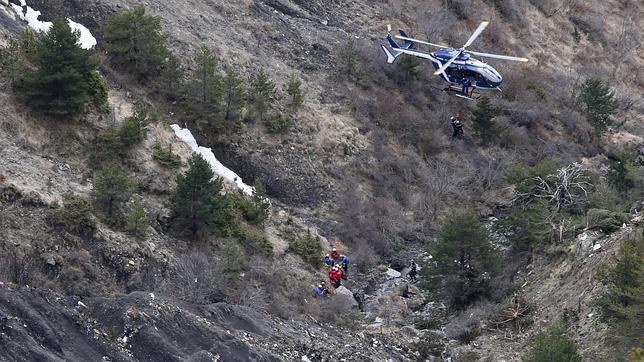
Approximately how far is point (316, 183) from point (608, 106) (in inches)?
663

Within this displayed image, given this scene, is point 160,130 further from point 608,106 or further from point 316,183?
point 608,106

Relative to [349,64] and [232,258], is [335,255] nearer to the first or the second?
[232,258]

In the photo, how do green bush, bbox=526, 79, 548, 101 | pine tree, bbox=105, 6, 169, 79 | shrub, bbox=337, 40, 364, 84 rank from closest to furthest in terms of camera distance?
pine tree, bbox=105, 6, 169, 79 → shrub, bbox=337, 40, 364, 84 → green bush, bbox=526, 79, 548, 101

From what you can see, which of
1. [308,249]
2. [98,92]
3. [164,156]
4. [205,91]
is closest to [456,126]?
[205,91]

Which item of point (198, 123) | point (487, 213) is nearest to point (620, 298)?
point (487, 213)

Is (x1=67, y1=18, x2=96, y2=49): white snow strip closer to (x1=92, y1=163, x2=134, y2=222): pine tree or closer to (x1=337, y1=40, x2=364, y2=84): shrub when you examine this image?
(x1=92, y1=163, x2=134, y2=222): pine tree

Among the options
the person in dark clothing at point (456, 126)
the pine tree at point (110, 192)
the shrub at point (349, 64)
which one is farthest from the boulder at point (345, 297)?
the shrub at point (349, 64)

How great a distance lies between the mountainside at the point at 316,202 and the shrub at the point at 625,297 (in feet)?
0.91

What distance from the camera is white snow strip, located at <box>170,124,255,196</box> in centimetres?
3378

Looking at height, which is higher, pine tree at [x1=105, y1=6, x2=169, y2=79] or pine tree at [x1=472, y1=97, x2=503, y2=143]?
pine tree at [x1=472, y1=97, x2=503, y2=143]

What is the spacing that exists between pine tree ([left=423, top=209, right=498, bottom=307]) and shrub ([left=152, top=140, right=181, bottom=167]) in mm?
8799

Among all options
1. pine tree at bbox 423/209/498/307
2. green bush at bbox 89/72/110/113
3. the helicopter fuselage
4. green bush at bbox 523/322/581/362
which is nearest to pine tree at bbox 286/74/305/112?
the helicopter fuselage

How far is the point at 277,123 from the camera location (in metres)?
37.2

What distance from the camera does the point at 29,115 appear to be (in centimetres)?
2908
